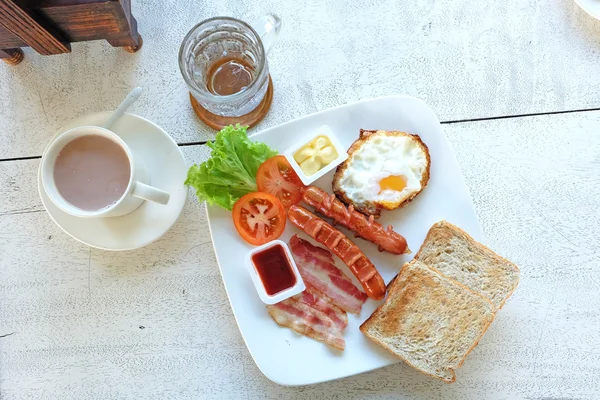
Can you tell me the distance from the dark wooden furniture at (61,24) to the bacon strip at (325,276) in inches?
39.5

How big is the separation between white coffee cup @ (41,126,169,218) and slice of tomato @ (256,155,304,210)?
356 millimetres

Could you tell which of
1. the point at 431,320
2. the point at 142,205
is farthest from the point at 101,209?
the point at 431,320

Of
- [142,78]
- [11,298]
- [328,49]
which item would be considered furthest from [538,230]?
[11,298]

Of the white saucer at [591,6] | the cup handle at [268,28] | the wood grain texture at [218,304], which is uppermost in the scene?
the white saucer at [591,6]

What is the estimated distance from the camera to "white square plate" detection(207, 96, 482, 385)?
2.06 meters

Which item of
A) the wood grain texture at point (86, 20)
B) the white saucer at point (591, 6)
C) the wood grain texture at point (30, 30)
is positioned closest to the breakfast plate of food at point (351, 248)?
the wood grain texture at point (86, 20)

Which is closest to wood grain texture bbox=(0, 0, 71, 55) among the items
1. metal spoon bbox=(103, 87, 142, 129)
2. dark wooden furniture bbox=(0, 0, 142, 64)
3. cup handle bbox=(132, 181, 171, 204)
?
dark wooden furniture bbox=(0, 0, 142, 64)

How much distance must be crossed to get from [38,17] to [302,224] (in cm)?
114

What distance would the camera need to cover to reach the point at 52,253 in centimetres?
226

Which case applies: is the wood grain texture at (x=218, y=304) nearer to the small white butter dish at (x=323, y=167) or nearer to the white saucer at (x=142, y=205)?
the white saucer at (x=142, y=205)

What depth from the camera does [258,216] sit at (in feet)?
6.84

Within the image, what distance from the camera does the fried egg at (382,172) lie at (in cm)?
209

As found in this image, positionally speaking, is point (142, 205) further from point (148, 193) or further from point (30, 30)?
point (30, 30)

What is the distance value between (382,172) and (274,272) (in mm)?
535
